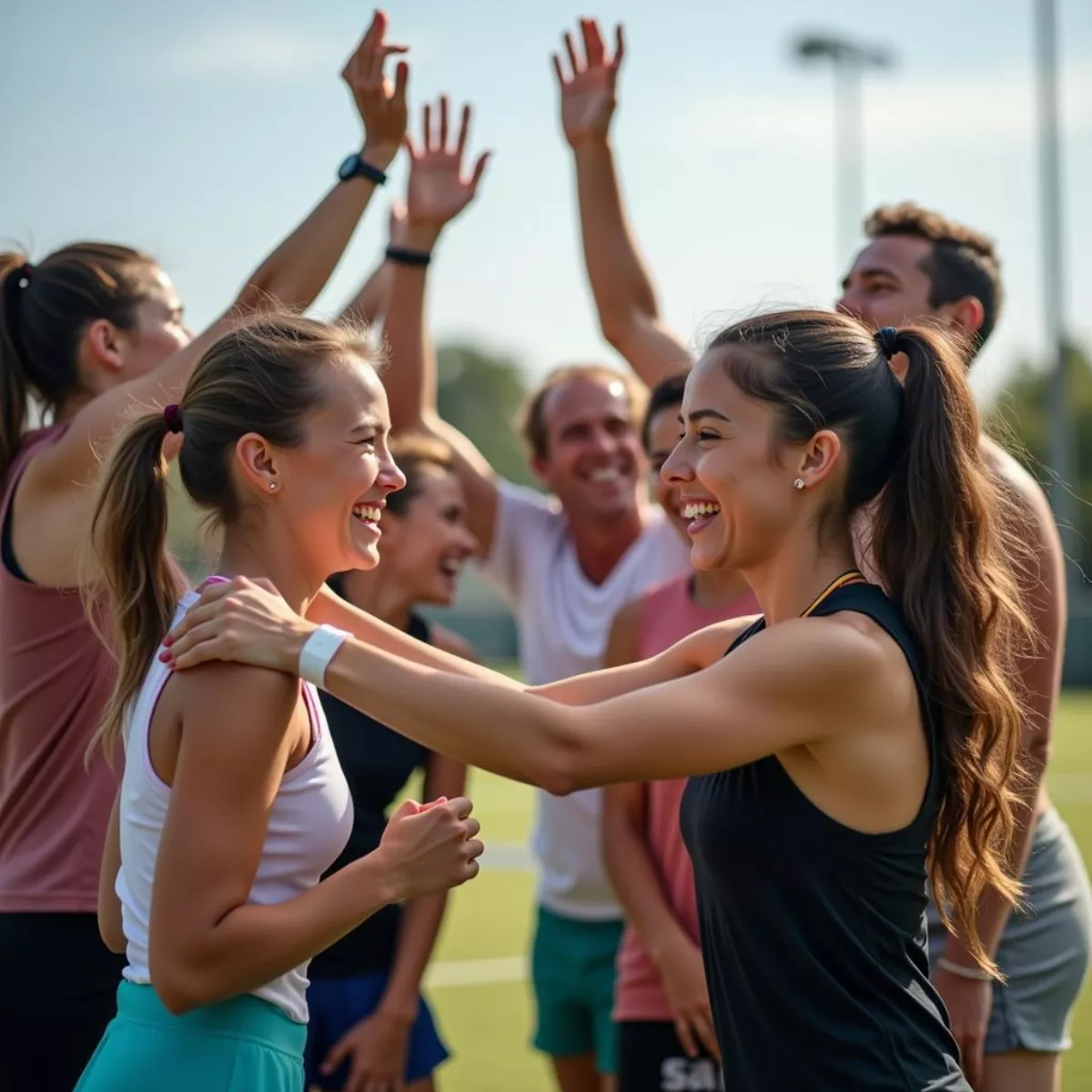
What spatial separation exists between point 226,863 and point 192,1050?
360 mm

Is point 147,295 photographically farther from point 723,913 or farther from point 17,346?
point 723,913

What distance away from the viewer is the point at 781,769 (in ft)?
9.30

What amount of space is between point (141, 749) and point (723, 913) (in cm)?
105

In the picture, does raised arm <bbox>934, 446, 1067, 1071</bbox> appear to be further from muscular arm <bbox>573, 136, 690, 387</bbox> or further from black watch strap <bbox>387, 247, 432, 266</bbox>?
black watch strap <bbox>387, 247, 432, 266</bbox>

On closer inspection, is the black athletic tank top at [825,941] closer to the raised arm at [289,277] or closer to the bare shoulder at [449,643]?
the raised arm at [289,277]

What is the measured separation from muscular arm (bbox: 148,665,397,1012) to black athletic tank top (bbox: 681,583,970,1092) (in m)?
0.65

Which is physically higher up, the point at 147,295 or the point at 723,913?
the point at 147,295

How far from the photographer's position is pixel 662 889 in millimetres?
4426

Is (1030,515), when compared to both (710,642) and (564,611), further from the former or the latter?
(564,611)

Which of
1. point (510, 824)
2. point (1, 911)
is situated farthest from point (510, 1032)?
point (510, 824)

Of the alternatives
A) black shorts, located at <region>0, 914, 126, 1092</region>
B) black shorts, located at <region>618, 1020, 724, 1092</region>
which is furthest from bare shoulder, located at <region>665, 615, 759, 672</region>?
black shorts, located at <region>0, 914, 126, 1092</region>

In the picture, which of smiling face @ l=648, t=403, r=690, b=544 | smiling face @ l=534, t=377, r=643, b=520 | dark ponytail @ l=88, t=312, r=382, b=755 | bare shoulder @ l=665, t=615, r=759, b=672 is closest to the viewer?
dark ponytail @ l=88, t=312, r=382, b=755

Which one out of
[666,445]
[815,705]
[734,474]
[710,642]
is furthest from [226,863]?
[666,445]

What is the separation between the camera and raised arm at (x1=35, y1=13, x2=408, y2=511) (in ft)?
12.5
